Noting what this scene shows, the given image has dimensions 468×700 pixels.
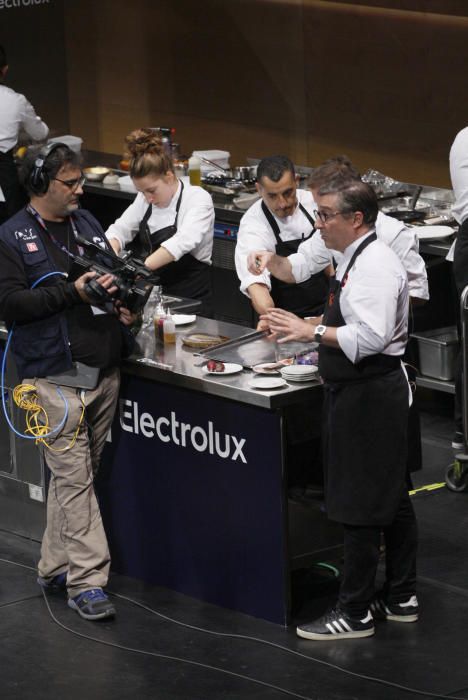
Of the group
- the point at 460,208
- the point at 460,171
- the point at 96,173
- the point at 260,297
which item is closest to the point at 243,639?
the point at 260,297

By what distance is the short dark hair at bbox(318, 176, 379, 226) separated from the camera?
Result: 4527mm

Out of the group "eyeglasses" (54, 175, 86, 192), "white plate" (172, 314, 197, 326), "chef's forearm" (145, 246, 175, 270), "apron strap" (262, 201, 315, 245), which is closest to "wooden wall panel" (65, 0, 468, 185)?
"apron strap" (262, 201, 315, 245)

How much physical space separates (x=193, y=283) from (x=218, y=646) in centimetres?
215

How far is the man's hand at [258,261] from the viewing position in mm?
5520

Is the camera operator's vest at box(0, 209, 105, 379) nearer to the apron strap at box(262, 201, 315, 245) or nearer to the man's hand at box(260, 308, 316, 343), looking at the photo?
the man's hand at box(260, 308, 316, 343)

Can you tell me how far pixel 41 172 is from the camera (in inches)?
195

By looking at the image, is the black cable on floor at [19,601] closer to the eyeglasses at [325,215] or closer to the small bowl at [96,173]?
the eyeglasses at [325,215]

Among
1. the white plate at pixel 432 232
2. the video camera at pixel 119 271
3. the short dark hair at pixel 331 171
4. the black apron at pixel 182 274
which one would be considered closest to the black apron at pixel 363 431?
the short dark hair at pixel 331 171

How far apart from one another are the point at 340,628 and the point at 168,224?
7.93 ft

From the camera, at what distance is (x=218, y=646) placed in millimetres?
4816

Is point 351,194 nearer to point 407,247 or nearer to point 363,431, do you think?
point 407,247

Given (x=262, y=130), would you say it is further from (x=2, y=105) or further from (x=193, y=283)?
(x=193, y=283)

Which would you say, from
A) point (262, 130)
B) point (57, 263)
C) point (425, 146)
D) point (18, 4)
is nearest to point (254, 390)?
point (57, 263)

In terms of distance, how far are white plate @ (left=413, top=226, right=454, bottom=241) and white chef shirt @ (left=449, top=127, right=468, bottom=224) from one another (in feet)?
2.43
